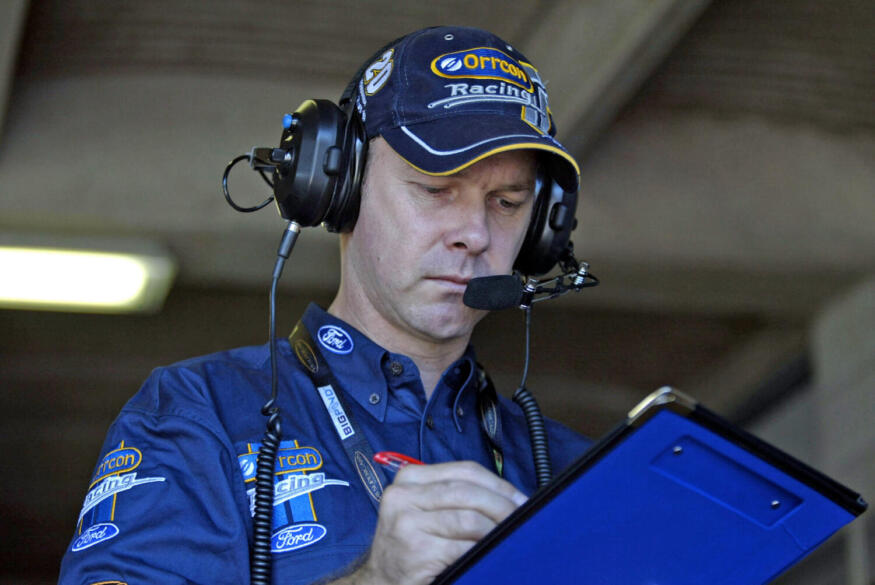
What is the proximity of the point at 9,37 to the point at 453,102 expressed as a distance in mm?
1996

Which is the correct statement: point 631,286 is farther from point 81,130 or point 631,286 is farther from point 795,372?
point 81,130

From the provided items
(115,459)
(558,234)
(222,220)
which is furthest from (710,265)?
(115,459)

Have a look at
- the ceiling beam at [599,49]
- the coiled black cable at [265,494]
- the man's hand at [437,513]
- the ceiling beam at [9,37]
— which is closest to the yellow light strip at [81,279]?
the ceiling beam at [9,37]

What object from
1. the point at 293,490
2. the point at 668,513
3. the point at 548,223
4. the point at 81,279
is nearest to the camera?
the point at 668,513

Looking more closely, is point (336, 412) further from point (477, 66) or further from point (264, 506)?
point (477, 66)

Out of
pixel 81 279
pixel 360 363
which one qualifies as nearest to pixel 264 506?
pixel 360 363

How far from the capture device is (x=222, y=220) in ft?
11.1

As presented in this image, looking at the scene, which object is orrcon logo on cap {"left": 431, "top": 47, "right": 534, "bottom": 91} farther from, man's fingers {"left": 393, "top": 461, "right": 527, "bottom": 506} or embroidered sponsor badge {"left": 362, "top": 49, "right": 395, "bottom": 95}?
man's fingers {"left": 393, "top": 461, "right": 527, "bottom": 506}

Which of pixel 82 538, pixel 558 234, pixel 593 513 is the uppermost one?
pixel 558 234

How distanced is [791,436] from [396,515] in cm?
441

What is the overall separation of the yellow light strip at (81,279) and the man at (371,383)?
7.02 ft

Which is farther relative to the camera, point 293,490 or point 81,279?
point 81,279

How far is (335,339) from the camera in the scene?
1553mm

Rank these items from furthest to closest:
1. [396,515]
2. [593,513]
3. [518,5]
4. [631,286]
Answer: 1. [631,286]
2. [518,5]
3. [396,515]
4. [593,513]
